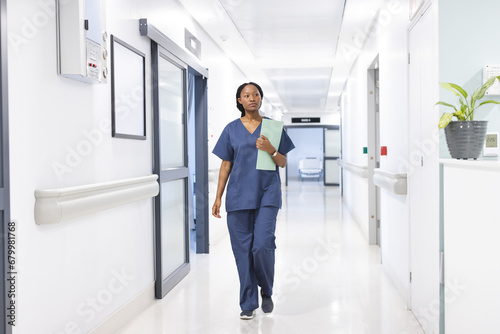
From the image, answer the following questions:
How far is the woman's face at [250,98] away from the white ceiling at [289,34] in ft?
5.46

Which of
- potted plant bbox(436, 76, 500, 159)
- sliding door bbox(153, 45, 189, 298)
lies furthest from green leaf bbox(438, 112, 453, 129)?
sliding door bbox(153, 45, 189, 298)

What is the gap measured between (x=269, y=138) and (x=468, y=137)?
127cm

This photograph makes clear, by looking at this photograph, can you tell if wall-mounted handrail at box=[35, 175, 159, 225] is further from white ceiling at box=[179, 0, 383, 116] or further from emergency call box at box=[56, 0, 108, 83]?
white ceiling at box=[179, 0, 383, 116]

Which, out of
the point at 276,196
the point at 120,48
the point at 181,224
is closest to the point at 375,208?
the point at 181,224

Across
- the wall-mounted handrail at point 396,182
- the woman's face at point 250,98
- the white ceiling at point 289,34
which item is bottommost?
the wall-mounted handrail at point 396,182

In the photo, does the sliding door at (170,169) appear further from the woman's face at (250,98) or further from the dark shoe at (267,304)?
the dark shoe at (267,304)

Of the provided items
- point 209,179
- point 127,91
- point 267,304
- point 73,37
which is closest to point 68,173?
point 73,37

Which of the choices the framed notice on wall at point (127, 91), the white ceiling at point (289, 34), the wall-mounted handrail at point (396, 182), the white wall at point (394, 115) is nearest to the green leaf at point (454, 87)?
the white wall at point (394, 115)

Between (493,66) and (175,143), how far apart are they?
2631 mm

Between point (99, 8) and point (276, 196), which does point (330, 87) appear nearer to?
point (276, 196)

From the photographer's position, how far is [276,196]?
3.16 meters

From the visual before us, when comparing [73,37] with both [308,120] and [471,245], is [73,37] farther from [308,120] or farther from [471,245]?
[308,120]

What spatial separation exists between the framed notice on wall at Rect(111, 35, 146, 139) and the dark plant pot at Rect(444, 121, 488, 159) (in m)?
1.93

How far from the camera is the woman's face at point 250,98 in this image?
3.19 m
